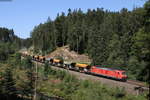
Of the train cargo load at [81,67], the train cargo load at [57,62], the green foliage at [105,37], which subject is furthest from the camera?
the train cargo load at [57,62]

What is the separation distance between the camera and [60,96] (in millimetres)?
59500

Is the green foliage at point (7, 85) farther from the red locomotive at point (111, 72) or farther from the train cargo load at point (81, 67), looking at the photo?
the train cargo load at point (81, 67)

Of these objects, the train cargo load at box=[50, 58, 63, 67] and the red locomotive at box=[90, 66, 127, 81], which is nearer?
the red locomotive at box=[90, 66, 127, 81]

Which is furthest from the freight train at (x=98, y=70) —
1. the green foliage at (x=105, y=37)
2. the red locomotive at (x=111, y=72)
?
the green foliage at (x=105, y=37)

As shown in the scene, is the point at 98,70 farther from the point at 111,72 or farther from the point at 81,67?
the point at 81,67

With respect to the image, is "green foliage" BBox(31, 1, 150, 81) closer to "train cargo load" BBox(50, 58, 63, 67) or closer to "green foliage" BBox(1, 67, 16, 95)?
"train cargo load" BBox(50, 58, 63, 67)

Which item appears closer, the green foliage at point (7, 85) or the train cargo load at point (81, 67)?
the green foliage at point (7, 85)

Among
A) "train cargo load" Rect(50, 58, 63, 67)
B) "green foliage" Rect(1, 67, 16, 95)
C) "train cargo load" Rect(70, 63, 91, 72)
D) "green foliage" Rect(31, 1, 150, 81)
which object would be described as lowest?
"green foliage" Rect(1, 67, 16, 95)

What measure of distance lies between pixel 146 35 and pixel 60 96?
4618cm

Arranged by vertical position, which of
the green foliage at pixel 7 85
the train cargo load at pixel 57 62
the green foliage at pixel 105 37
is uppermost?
the green foliage at pixel 105 37

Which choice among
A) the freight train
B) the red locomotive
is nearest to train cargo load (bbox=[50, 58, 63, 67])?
the freight train

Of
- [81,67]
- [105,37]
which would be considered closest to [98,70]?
[81,67]

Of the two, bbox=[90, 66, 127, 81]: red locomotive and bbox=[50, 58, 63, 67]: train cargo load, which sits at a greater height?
bbox=[50, 58, 63, 67]: train cargo load

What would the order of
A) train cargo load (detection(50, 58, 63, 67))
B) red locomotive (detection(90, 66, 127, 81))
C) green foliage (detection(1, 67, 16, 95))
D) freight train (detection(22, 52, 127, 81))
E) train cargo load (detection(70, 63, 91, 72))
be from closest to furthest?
green foliage (detection(1, 67, 16, 95))
red locomotive (detection(90, 66, 127, 81))
freight train (detection(22, 52, 127, 81))
train cargo load (detection(70, 63, 91, 72))
train cargo load (detection(50, 58, 63, 67))
